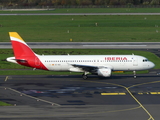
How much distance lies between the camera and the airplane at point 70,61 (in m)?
59.3

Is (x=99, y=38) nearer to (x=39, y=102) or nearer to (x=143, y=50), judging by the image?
(x=143, y=50)

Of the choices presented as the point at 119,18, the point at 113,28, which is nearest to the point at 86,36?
the point at 113,28

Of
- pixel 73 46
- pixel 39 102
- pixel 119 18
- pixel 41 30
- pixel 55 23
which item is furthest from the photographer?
pixel 119 18

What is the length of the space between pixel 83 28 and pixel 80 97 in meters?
87.7

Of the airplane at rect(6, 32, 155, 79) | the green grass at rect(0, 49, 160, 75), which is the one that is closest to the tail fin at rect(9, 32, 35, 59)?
the airplane at rect(6, 32, 155, 79)

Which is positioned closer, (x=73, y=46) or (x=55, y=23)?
(x=73, y=46)

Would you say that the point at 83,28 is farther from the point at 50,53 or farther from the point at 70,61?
the point at 70,61

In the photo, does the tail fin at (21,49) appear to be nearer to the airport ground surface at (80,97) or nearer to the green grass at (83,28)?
the airport ground surface at (80,97)

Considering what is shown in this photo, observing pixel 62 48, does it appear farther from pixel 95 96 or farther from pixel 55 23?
pixel 55 23

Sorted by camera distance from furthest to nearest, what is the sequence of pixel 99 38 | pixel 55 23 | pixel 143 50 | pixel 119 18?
pixel 119 18 < pixel 55 23 < pixel 99 38 < pixel 143 50

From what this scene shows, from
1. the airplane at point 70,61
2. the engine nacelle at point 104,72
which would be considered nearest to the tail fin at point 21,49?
the airplane at point 70,61

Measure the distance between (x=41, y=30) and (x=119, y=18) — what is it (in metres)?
45.1

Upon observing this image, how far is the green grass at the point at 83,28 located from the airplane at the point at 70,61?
47.2 meters

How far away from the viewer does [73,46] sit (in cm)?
9525
